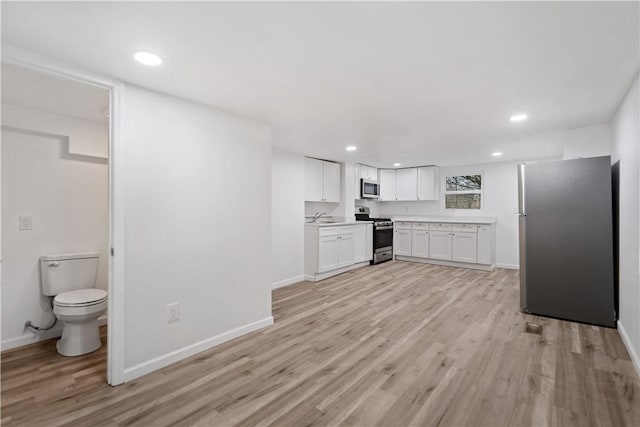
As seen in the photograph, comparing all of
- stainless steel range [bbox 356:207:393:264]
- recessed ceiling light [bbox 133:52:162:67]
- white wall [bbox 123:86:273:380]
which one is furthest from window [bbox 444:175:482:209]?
recessed ceiling light [bbox 133:52:162:67]

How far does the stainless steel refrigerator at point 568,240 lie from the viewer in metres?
3.05

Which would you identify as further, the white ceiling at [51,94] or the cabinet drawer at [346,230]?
the cabinet drawer at [346,230]

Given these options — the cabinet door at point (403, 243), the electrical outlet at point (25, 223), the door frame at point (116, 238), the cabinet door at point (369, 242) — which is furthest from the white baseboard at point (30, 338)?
the cabinet door at point (403, 243)

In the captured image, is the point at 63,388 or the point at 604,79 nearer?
the point at 63,388

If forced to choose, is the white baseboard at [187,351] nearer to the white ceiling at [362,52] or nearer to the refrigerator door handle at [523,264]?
the white ceiling at [362,52]

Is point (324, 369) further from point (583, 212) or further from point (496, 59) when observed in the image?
point (583, 212)

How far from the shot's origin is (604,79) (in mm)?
2156

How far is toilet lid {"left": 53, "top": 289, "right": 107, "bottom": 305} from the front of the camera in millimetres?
2447

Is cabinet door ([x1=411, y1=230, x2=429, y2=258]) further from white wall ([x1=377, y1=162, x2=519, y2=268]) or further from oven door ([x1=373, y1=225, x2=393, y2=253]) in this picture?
white wall ([x1=377, y1=162, x2=519, y2=268])

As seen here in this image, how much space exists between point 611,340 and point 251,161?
3.77 meters

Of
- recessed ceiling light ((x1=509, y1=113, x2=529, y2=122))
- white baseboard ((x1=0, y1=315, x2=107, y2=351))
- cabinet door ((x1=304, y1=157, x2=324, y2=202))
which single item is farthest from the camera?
cabinet door ((x1=304, y1=157, x2=324, y2=202))

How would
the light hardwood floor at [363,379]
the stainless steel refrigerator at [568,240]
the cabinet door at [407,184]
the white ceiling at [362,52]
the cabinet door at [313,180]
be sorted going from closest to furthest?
1. the white ceiling at [362,52]
2. the light hardwood floor at [363,379]
3. the stainless steel refrigerator at [568,240]
4. the cabinet door at [313,180]
5. the cabinet door at [407,184]

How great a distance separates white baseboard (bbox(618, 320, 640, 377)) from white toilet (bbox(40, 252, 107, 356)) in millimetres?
4220

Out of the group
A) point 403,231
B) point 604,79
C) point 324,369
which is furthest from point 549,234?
point 403,231
